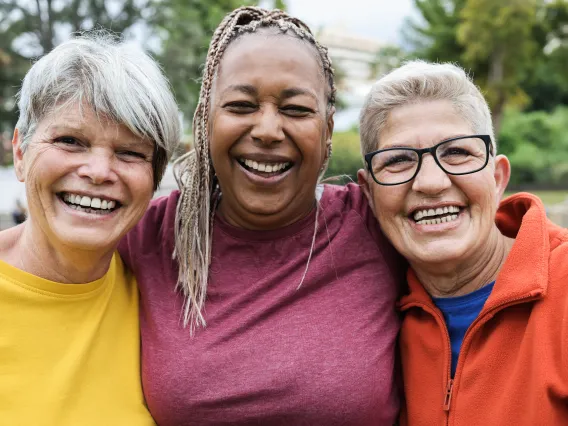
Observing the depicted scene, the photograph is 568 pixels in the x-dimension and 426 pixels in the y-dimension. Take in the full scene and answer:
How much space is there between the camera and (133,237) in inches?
102

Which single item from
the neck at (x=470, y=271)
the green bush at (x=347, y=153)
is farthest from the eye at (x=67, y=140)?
the green bush at (x=347, y=153)

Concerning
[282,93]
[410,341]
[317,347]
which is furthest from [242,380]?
[282,93]

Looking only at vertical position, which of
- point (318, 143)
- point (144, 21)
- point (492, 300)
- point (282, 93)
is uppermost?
point (144, 21)

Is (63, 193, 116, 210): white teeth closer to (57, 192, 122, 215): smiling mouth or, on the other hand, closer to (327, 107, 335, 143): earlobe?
(57, 192, 122, 215): smiling mouth

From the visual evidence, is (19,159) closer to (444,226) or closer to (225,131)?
(225,131)

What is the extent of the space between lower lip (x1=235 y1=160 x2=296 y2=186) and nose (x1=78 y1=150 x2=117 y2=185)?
21.5 inches

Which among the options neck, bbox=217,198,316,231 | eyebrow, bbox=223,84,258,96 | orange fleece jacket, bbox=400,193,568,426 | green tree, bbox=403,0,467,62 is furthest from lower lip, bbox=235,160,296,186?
green tree, bbox=403,0,467,62

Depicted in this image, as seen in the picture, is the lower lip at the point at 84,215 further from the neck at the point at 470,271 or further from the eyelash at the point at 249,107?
the neck at the point at 470,271

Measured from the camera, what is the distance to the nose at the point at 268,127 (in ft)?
7.41

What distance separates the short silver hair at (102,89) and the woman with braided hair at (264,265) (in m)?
0.27

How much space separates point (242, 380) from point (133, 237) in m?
0.89

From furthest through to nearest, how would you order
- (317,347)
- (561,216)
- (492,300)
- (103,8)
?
1. (103,8)
2. (561,216)
3. (317,347)
4. (492,300)

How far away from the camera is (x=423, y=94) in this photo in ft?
7.34

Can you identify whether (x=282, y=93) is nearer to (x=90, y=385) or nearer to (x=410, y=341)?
(x=410, y=341)
